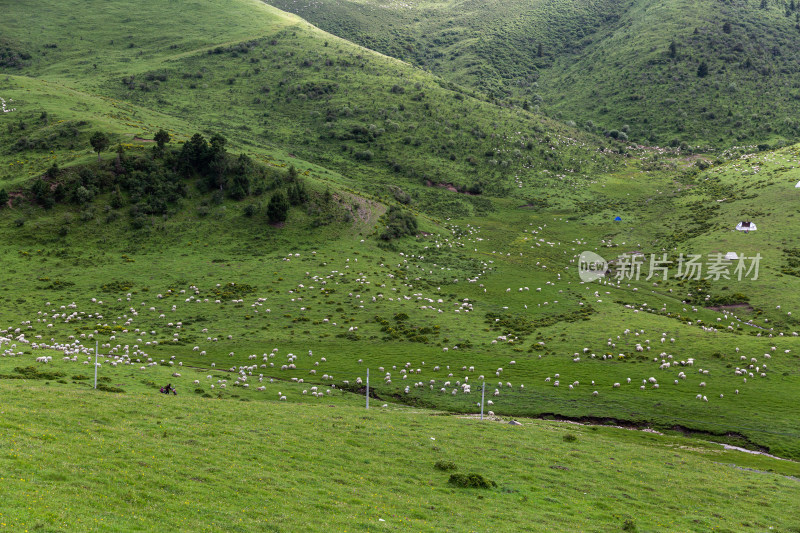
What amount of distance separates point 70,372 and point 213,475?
26.4 m

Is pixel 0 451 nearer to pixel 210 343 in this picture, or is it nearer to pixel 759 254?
pixel 210 343

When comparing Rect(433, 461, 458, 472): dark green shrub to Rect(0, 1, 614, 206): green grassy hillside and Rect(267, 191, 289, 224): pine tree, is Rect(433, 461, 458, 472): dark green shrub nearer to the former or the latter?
Rect(267, 191, 289, 224): pine tree

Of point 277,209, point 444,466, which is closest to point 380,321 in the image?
point 277,209

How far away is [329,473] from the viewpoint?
2681cm

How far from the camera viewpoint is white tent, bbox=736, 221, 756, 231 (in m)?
94.0

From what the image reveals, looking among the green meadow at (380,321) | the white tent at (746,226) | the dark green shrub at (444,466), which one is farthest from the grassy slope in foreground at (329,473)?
the white tent at (746,226)

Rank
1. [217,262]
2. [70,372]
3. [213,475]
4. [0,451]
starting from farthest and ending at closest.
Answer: [217,262] < [70,372] < [213,475] < [0,451]

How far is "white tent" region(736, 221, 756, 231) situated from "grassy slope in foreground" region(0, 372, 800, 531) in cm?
6939

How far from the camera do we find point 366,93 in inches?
6540

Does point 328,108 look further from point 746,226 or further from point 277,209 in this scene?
point 746,226

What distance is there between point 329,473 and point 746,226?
96.8 m

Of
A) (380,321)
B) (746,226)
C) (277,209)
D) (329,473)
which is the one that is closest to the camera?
(329,473)

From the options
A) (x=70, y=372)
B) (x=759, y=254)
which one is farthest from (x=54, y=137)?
(x=759, y=254)

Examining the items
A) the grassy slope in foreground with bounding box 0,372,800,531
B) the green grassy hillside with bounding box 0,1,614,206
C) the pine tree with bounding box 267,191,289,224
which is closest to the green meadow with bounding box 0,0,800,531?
the grassy slope in foreground with bounding box 0,372,800,531
